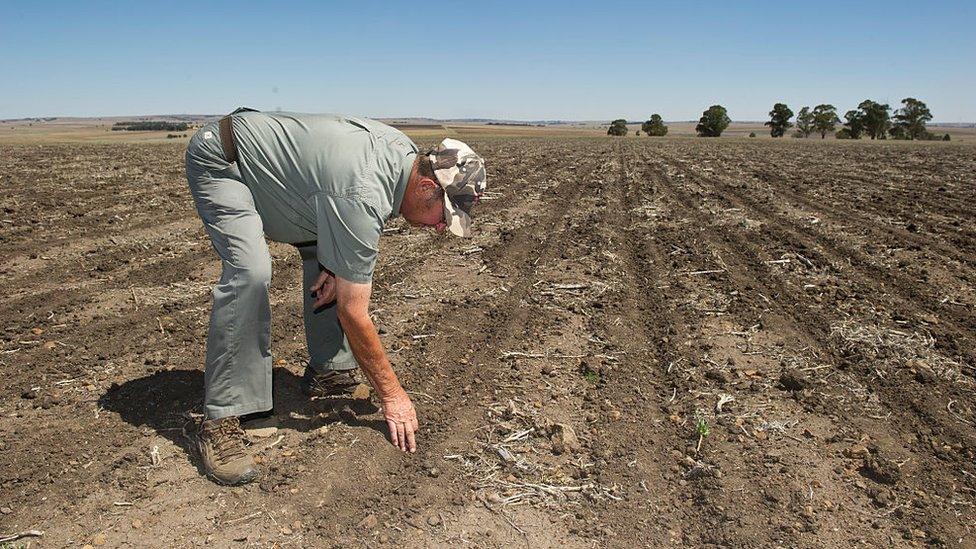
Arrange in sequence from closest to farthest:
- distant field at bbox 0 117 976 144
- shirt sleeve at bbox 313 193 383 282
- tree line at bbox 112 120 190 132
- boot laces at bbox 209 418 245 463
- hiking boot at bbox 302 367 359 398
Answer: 1. shirt sleeve at bbox 313 193 383 282
2. boot laces at bbox 209 418 245 463
3. hiking boot at bbox 302 367 359 398
4. distant field at bbox 0 117 976 144
5. tree line at bbox 112 120 190 132

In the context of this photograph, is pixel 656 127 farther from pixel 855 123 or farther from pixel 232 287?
pixel 232 287

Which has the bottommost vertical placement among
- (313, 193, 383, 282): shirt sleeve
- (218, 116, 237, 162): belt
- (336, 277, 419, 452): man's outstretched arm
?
(336, 277, 419, 452): man's outstretched arm

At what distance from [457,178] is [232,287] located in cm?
113

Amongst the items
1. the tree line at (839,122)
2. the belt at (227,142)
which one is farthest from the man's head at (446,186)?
the tree line at (839,122)

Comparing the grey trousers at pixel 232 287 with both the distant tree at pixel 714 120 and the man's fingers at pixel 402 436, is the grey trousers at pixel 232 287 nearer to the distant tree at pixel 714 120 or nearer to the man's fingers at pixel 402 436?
the man's fingers at pixel 402 436

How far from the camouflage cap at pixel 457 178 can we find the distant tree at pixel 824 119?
4106 inches

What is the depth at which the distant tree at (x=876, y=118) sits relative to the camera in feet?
270

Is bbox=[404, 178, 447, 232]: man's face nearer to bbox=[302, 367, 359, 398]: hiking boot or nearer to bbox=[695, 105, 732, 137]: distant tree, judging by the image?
bbox=[302, 367, 359, 398]: hiking boot

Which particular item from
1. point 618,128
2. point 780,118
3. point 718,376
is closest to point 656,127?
point 618,128

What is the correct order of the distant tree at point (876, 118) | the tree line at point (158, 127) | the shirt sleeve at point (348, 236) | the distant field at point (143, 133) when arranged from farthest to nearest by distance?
the distant tree at point (876, 118) < the tree line at point (158, 127) < the distant field at point (143, 133) < the shirt sleeve at point (348, 236)

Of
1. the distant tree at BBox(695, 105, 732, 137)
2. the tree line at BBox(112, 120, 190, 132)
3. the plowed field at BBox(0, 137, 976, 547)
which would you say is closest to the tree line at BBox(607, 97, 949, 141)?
the distant tree at BBox(695, 105, 732, 137)

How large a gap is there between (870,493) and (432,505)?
1.95m

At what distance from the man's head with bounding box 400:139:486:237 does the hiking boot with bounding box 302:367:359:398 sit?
120 centimetres

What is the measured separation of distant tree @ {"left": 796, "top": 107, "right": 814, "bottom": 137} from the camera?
95000 mm
